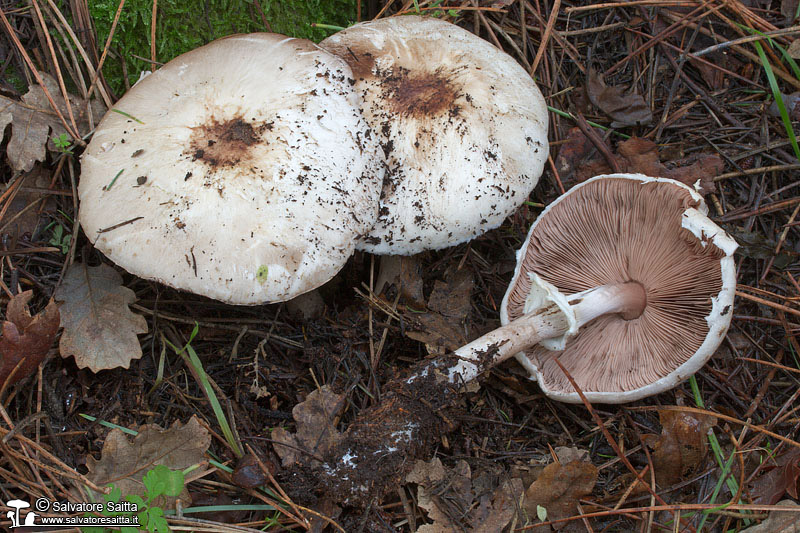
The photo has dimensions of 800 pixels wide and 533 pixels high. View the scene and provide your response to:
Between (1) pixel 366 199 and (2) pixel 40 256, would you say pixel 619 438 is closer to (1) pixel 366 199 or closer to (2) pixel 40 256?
(1) pixel 366 199

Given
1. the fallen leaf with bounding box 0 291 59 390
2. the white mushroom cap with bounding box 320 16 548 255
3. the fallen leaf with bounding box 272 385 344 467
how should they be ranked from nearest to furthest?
the fallen leaf with bounding box 0 291 59 390 < the fallen leaf with bounding box 272 385 344 467 < the white mushroom cap with bounding box 320 16 548 255

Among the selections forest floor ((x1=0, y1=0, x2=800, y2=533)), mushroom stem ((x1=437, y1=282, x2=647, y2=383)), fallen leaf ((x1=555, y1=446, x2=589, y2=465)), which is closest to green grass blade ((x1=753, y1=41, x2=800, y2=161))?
forest floor ((x1=0, y1=0, x2=800, y2=533))

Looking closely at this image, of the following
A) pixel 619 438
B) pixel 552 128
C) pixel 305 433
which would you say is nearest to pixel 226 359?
pixel 305 433

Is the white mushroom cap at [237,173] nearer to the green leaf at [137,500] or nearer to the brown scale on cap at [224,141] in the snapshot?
the brown scale on cap at [224,141]

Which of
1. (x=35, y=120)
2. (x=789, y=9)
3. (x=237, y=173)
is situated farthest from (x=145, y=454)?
(x=789, y=9)

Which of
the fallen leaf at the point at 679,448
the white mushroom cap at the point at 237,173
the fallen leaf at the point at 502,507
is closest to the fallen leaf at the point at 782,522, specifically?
the fallen leaf at the point at 679,448

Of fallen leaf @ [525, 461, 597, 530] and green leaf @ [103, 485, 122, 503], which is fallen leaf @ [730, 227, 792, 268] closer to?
fallen leaf @ [525, 461, 597, 530]
